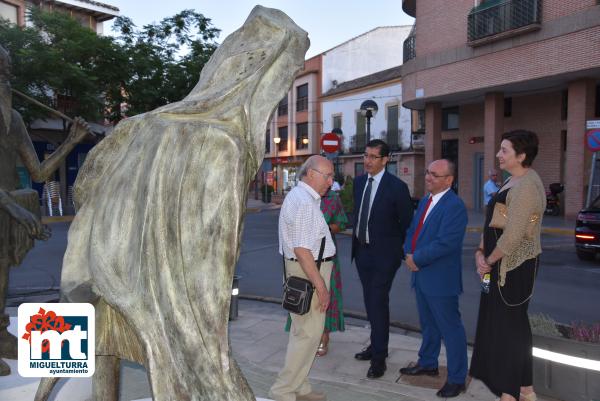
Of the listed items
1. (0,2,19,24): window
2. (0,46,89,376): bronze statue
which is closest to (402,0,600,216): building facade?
(0,46,89,376): bronze statue

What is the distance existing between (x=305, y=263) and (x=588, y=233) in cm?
827

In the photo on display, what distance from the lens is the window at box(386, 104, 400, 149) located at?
29875 millimetres

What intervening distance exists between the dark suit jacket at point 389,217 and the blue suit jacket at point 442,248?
361 mm

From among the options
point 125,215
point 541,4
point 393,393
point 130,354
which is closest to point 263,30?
point 125,215

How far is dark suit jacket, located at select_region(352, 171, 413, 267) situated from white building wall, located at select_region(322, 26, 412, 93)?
1309 inches

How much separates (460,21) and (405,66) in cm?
310

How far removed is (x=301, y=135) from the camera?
3900cm

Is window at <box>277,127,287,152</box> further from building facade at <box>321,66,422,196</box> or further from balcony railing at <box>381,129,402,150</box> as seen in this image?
balcony railing at <box>381,129,402,150</box>

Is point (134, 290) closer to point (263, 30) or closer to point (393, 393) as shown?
point (263, 30)

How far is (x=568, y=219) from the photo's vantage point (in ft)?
57.3

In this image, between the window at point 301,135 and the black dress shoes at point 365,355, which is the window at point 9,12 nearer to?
the window at point 301,135

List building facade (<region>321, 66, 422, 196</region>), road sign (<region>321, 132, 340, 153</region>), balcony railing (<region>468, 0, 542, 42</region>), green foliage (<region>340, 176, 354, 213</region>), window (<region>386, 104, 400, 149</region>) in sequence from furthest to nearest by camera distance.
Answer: window (<region>386, 104, 400, 149</region>), building facade (<region>321, 66, 422, 196</region>), balcony railing (<region>468, 0, 542, 42</region>), road sign (<region>321, 132, 340, 153</region>), green foliage (<region>340, 176, 354, 213</region>)

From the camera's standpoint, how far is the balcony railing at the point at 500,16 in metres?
17.1

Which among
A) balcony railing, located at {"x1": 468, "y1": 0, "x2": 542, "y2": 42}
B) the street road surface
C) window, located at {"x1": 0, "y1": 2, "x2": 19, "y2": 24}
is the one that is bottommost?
the street road surface
